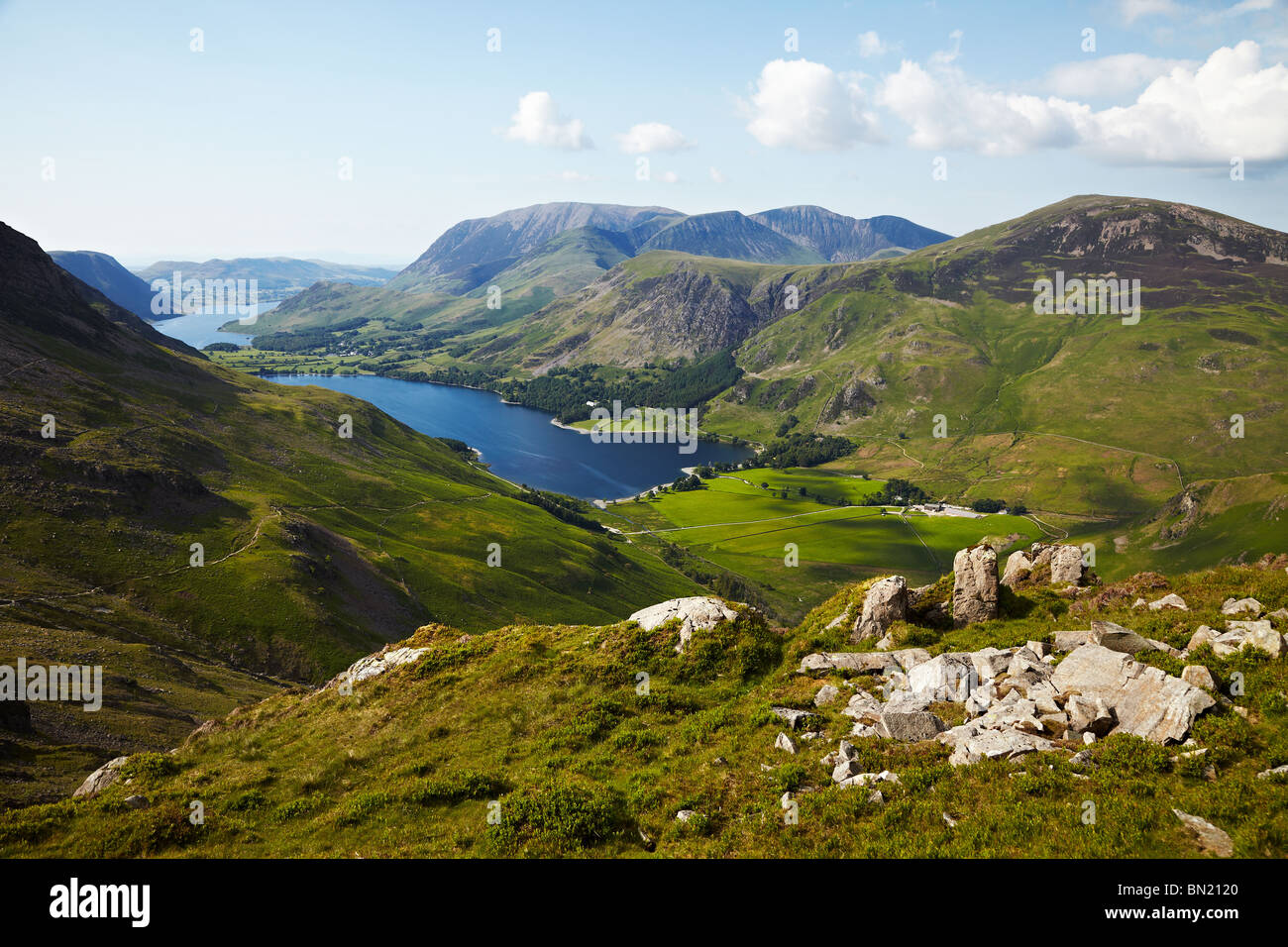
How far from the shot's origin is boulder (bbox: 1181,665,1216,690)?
17797 millimetres

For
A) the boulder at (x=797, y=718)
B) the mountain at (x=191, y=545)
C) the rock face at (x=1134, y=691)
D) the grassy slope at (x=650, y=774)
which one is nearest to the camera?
the grassy slope at (x=650, y=774)

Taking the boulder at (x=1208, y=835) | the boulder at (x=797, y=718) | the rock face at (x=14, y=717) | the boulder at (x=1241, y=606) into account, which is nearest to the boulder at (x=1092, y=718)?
the boulder at (x=1208, y=835)

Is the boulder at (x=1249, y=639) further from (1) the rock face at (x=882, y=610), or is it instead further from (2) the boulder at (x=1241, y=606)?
(1) the rock face at (x=882, y=610)

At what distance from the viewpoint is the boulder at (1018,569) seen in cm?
3356

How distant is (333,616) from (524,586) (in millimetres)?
50422

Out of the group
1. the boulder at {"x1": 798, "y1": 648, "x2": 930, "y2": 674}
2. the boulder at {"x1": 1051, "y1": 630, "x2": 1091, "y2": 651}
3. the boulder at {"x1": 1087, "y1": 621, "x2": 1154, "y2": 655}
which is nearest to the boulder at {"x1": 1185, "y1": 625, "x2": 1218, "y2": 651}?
the boulder at {"x1": 1087, "y1": 621, "x2": 1154, "y2": 655}

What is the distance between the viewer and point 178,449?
408 feet

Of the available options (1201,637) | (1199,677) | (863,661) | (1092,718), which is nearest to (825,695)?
(863,661)

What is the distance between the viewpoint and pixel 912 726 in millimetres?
19875

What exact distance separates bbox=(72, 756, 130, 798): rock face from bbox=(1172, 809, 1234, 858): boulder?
114 ft

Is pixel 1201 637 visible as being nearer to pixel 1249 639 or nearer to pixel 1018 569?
pixel 1249 639

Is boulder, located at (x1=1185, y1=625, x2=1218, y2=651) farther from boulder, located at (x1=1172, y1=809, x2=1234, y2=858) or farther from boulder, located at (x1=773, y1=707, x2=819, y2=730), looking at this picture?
boulder, located at (x1=773, y1=707, x2=819, y2=730)

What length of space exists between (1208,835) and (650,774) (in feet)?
46.7

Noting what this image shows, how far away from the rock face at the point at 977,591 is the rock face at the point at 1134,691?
6381 mm
